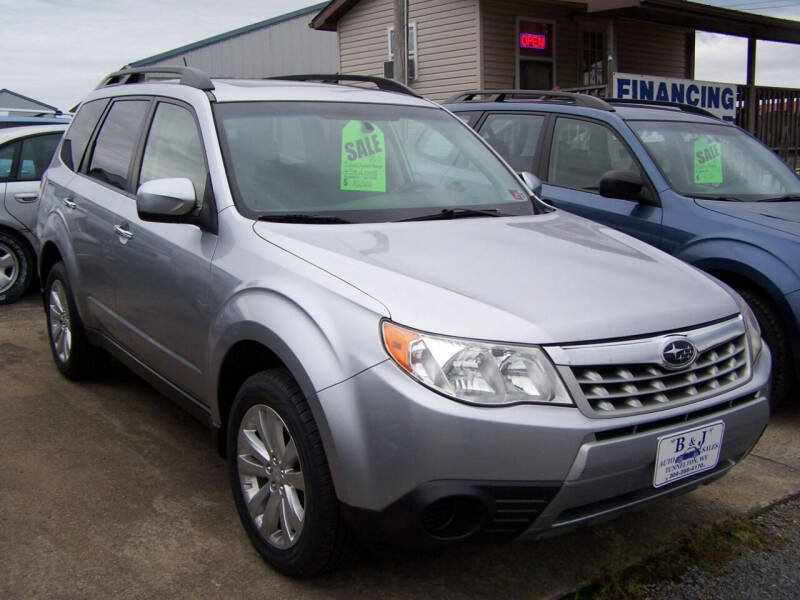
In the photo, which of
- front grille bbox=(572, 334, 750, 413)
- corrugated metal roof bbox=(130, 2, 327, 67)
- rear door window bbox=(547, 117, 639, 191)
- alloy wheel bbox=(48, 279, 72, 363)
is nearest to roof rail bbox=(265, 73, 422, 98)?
rear door window bbox=(547, 117, 639, 191)

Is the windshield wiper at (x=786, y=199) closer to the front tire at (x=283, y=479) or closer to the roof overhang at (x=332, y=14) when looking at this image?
the front tire at (x=283, y=479)

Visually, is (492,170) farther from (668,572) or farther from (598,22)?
(598,22)

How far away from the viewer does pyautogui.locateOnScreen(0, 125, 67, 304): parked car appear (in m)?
7.69

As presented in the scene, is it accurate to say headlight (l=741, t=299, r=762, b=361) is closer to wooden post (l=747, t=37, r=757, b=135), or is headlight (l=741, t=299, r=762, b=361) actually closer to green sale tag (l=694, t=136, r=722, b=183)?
green sale tag (l=694, t=136, r=722, b=183)

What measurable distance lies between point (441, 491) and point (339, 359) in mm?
497

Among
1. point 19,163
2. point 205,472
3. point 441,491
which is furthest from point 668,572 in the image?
point 19,163

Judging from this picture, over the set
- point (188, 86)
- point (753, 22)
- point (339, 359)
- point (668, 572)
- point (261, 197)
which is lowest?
point (668, 572)

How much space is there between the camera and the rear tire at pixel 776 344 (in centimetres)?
450

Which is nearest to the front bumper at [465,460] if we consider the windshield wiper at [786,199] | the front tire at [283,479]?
the front tire at [283,479]

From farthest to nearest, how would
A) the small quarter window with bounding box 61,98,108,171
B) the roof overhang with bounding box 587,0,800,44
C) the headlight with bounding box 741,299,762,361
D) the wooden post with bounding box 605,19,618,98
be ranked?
the roof overhang with bounding box 587,0,800,44 → the wooden post with bounding box 605,19,618,98 → the small quarter window with bounding box 61,98,108,171 → the headlight with bounding box 741,299,762,361

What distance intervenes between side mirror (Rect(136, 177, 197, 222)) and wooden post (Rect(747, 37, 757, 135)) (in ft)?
45.1

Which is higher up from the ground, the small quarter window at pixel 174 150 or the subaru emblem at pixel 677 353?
the small quarter window at pixel 174 150

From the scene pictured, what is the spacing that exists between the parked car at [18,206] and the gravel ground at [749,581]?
6.63m

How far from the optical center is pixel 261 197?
134 inches
